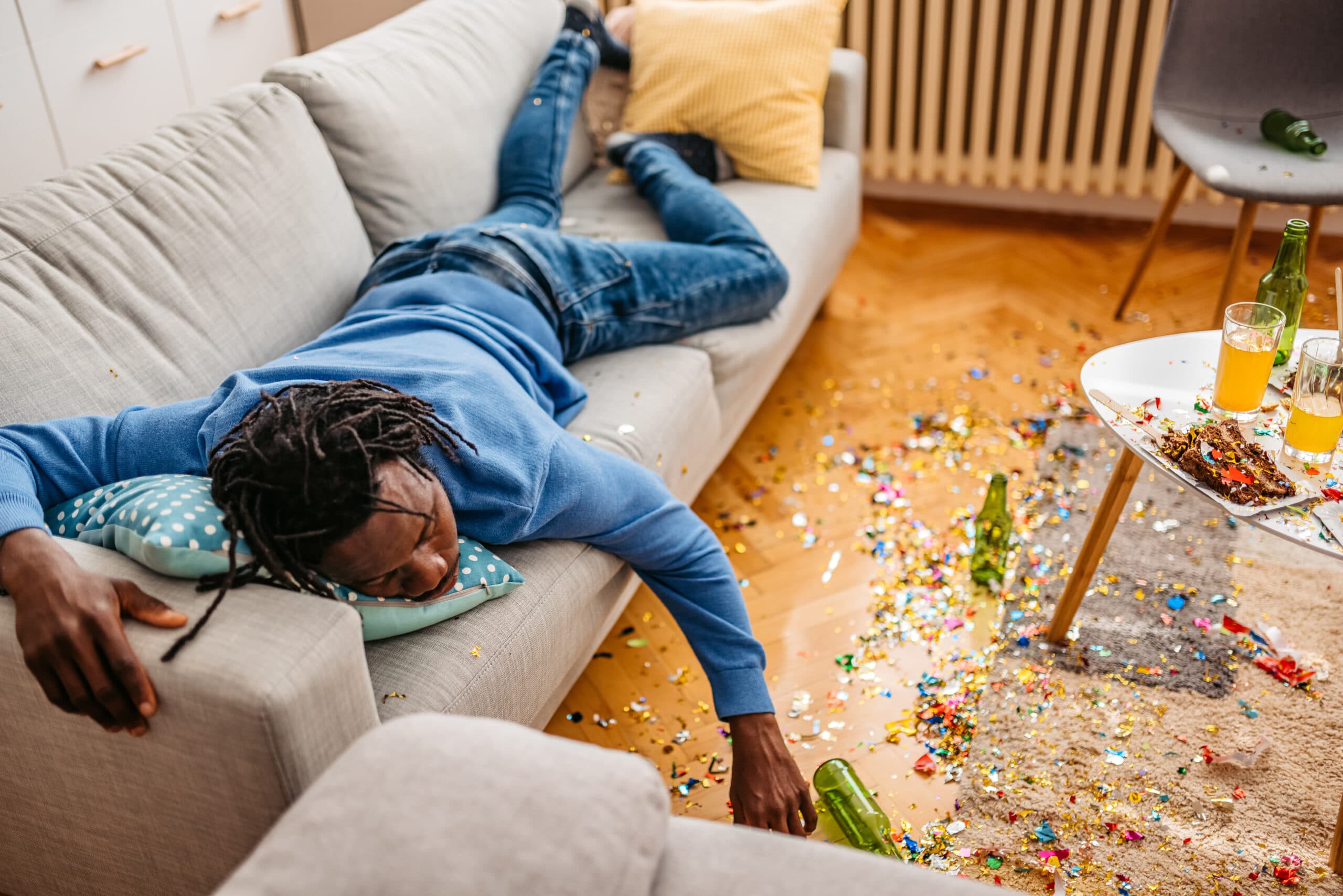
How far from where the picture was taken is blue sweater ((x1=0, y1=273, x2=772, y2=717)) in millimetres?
1201

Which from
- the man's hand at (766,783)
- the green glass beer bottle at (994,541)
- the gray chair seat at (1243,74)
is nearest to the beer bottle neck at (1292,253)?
the green glass beer bottle at (994,541)

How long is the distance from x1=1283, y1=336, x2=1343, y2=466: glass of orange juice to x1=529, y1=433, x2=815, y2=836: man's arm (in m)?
0.75

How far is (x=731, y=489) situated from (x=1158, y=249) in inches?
61.8

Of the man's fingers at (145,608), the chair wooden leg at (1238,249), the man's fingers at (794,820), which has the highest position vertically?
the man's fingers at (145,608)

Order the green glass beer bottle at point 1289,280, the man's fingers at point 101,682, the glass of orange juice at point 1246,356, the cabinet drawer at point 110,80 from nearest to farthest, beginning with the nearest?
the man's fingers at point 101,682
the glass of orange juice at point 1246,356
the green glass beer bottle at point 1289,280
the cabinet drawer at point 110,80

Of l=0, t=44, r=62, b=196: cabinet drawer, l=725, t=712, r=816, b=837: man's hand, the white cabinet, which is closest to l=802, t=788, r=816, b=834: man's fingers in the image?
l=725, t=712, r=816, b=837: man's hand

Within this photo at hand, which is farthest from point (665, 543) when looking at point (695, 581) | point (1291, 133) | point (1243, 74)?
point (1243, 74)

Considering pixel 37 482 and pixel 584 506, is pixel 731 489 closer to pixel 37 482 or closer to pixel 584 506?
pixel 584 506

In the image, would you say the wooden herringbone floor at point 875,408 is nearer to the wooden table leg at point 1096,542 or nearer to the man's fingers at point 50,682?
the wooden table leg at point 1096,542

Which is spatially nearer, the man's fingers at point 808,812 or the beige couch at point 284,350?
the beige couch at point 284,350

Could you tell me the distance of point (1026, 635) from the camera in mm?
1751

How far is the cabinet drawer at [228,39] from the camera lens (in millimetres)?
2980

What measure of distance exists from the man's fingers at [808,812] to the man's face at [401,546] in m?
0.49

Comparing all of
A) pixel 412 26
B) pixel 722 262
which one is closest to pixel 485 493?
pixel 722 262
